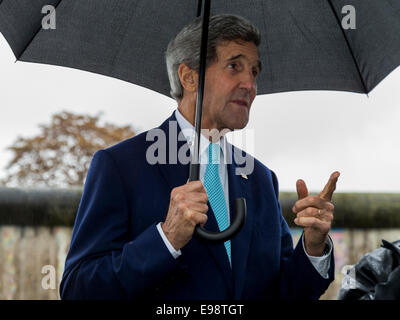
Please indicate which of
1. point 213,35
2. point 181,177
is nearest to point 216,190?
point 181,177

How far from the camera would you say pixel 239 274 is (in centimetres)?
216

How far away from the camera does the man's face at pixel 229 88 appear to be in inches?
95.3

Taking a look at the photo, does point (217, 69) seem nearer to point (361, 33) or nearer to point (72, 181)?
point (361, 33)

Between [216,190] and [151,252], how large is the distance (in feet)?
1.55

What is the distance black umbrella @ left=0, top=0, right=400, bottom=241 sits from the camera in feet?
8.70

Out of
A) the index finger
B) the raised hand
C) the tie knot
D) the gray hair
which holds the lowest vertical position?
the raised hand

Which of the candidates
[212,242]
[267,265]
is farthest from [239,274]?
[212,242]

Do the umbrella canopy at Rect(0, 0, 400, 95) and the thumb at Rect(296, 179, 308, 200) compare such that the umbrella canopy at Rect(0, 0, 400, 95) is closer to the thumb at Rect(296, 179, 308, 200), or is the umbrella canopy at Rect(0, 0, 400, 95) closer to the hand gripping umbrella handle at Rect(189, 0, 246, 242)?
the hand gripping umbrella handle at Rect(189, 0, 246, 242)

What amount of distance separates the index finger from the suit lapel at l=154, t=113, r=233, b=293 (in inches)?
16.6

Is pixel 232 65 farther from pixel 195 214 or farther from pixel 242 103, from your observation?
pixel 195 214

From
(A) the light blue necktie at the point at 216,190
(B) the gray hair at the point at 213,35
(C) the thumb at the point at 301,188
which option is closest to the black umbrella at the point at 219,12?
(B) the gray hair at the point at 213,35

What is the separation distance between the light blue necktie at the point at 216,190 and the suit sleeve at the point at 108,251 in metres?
0.34

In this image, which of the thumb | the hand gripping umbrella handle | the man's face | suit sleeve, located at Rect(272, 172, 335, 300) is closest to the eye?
the man's face

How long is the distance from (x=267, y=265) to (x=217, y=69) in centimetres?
85
